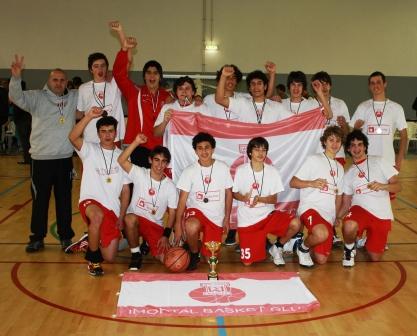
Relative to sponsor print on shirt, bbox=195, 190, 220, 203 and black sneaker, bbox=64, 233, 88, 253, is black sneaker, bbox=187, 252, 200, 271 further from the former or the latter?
black sneaker, bbox=64, 233, 88, 253

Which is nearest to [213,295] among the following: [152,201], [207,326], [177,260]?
[207,326]

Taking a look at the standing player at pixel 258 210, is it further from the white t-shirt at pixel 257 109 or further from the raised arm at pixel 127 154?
the raised arm at pixel 127 154

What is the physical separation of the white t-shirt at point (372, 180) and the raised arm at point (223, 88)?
5.07 feet

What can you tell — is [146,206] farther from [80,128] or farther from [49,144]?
[49,144]

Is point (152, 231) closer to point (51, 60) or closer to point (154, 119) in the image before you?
point (154, 119)

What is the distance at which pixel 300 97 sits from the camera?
635 cm

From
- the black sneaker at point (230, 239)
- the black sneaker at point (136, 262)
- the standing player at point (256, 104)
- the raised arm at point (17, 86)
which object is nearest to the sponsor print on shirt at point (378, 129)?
the standing player at point (256, 104)

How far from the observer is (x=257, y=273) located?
516cm

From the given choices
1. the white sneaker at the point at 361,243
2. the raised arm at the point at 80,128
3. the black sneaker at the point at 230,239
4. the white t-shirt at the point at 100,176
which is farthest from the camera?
the black sneaker at the point at 230,239

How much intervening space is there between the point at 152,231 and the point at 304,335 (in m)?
2.16

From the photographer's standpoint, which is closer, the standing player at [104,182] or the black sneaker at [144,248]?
the standing player at [104,182]

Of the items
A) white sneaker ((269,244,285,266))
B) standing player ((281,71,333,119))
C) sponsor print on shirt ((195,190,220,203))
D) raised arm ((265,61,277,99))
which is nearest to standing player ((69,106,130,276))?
sponsor print on shirt ((195,190,220,203))

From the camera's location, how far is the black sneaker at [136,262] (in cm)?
535

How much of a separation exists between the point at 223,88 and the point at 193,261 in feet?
5.99
